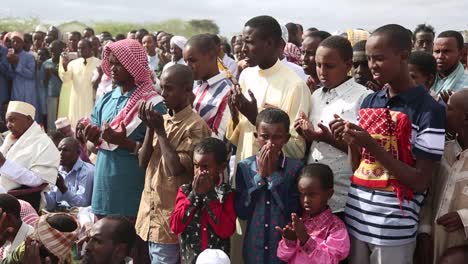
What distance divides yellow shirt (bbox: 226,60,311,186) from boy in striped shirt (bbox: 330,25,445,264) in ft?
1.88

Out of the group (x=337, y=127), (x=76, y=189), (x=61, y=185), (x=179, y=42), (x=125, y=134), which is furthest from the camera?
(x=179, y=42)

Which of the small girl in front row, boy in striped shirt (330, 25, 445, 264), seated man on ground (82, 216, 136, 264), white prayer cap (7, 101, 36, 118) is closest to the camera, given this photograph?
boy in striped shirt (330, 25, 445, 264)

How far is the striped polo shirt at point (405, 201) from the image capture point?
345cm

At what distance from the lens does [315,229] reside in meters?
3.74

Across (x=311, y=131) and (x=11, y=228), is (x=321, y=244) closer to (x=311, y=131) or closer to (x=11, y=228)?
(x=311, y=131)

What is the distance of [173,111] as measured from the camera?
4391mm

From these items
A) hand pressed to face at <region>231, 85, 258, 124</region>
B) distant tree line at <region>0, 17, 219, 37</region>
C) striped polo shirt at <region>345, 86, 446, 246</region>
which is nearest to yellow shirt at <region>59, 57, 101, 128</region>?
hand pressed to face at <region>231, 85, 258, 124</region>

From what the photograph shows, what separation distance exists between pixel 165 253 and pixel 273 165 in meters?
1.03

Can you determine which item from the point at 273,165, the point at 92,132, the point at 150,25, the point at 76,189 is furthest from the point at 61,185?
the point at 150,25

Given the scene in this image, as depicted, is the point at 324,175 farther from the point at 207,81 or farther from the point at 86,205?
the point at 86,205

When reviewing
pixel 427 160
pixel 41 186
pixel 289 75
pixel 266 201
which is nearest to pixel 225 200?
pixel 266 201

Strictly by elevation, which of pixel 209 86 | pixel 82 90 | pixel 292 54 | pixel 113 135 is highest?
pixel 209 86

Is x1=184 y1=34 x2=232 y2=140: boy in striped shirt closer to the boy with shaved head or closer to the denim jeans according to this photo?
the boy with shaved head

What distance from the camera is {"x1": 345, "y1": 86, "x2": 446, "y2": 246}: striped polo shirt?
11.3 feet
